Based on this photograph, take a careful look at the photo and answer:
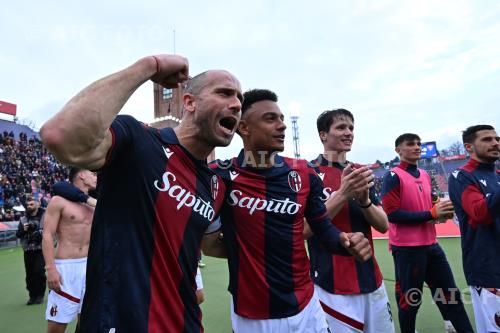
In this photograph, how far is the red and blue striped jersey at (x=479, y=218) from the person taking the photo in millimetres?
2885

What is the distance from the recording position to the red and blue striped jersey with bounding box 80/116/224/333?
1.26 metres

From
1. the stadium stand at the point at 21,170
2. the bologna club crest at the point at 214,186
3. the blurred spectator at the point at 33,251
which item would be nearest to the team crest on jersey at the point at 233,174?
the bologna club crest at the point at 214,186

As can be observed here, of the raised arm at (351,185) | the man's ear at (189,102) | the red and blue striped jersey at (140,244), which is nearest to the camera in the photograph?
the red and blue striped jersey at (140,244)

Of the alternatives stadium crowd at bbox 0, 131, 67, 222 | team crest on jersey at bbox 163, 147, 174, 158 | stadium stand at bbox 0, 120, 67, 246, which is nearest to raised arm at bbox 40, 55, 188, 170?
team crest on jersey at bbox 163, 147, 174, 158

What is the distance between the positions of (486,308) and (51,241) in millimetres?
4385

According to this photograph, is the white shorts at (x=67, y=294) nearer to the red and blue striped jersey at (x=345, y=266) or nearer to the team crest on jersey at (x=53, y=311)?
the team crest on jersey at (x=53, y=311)

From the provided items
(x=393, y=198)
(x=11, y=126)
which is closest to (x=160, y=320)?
(x=393, y=198)

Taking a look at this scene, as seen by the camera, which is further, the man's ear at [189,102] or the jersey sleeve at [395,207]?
the jersey sleeve at [395,207]

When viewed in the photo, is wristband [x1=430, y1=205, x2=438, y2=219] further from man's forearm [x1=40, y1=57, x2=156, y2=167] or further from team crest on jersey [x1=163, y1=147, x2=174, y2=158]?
man's forearm [x1=40, y1=57, x2=156, y2=167]

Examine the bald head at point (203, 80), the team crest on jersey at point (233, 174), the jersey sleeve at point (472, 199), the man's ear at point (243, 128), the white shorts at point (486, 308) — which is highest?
the bald head at point (203, 80)

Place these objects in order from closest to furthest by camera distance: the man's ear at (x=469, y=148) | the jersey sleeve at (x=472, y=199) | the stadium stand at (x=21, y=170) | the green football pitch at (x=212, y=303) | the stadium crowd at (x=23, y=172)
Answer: the jersey sleeve at (x=472, y=199) < the man's ear at (x=469, y=148) < the green football pitch at (x=212, y=303) < the stadium stand at (x=21, y=170) < the stadium crowd at (x=23, y=172)

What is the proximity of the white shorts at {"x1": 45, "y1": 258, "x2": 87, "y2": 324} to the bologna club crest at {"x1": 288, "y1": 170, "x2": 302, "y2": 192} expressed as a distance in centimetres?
271

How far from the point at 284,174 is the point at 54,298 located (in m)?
3.05

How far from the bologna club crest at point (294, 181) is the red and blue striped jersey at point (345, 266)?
45 cm
